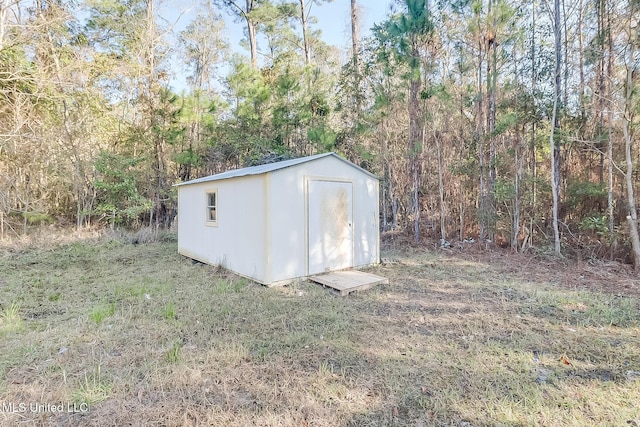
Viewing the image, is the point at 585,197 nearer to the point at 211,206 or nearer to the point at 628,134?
the point at 628,134

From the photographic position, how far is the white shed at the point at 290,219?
4.77 m

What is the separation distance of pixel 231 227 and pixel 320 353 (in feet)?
11.0

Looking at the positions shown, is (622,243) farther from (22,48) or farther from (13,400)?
(22,48)

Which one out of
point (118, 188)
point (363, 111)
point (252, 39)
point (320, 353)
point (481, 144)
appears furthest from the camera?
point (252, 39)

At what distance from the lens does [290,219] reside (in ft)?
16.2

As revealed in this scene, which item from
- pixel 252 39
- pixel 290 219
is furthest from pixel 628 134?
pixel 252 39

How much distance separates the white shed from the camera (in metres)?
4.77

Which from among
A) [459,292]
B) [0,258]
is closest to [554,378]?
[459,292]

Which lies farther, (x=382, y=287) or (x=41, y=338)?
(x=382, y=287)

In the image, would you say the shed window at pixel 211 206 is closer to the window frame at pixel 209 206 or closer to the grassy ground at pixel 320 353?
the window frame at pixel 209 206

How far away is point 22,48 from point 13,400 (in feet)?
29.8

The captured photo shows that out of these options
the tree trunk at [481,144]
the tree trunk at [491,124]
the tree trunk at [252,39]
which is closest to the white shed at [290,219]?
the tree trunk at [481,144]

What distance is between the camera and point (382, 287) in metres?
4.81

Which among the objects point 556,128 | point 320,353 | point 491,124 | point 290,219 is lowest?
point 320,353
